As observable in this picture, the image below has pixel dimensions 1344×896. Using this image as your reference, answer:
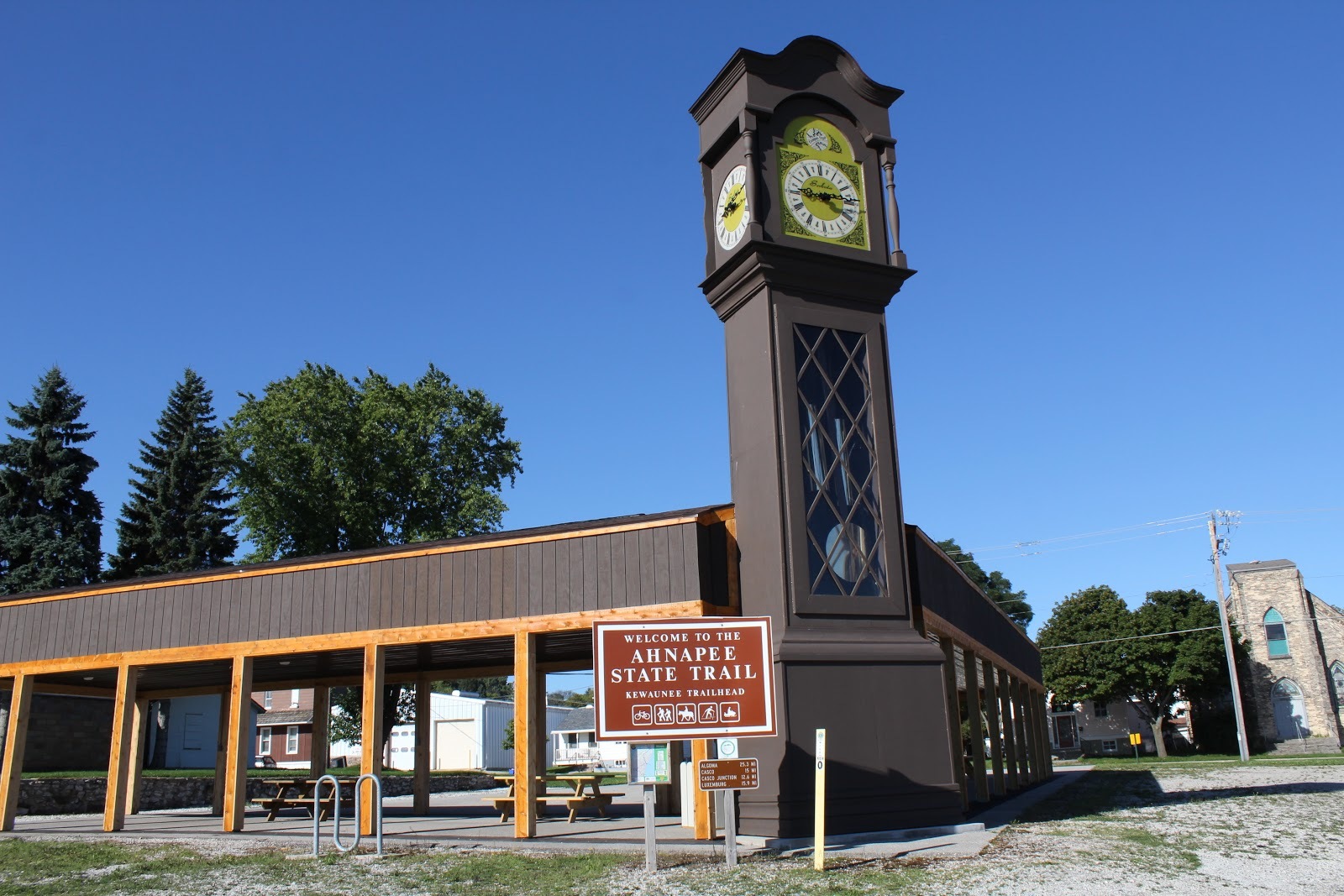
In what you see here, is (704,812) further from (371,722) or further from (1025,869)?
(371,722)

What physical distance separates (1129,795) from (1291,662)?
36.0 metres

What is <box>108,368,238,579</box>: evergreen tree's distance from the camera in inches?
1614

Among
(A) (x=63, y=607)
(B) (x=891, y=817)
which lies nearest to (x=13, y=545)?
(A) (x=63, y=607)

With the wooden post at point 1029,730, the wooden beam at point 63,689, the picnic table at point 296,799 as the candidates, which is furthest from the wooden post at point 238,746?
the wooden post at point 1029,730

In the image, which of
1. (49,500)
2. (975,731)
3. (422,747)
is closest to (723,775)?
(975,731)

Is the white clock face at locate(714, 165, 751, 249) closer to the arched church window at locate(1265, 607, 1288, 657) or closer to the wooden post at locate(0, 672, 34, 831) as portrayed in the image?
the wooden post at locate(0, 672, 34, 831)

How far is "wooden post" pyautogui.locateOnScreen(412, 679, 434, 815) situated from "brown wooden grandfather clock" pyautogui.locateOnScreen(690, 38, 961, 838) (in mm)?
9763

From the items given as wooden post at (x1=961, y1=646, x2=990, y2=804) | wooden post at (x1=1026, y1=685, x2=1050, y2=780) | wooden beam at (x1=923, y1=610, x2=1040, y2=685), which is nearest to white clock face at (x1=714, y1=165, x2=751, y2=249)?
wooden beam at (x1=923, y1=610, x2=1040, y2=685)

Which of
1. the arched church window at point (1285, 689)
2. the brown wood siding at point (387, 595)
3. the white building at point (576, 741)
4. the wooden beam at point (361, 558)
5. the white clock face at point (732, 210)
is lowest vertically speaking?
the white building at point (576, 741)

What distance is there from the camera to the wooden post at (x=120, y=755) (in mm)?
16484

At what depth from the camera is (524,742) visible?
1386cm

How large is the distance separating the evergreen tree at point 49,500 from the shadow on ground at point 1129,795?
32.9 metres

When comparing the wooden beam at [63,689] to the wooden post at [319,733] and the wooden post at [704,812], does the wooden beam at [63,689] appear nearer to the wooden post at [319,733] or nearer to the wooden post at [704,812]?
the wooden post at [319,733]

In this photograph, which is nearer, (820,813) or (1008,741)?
(820,813)
